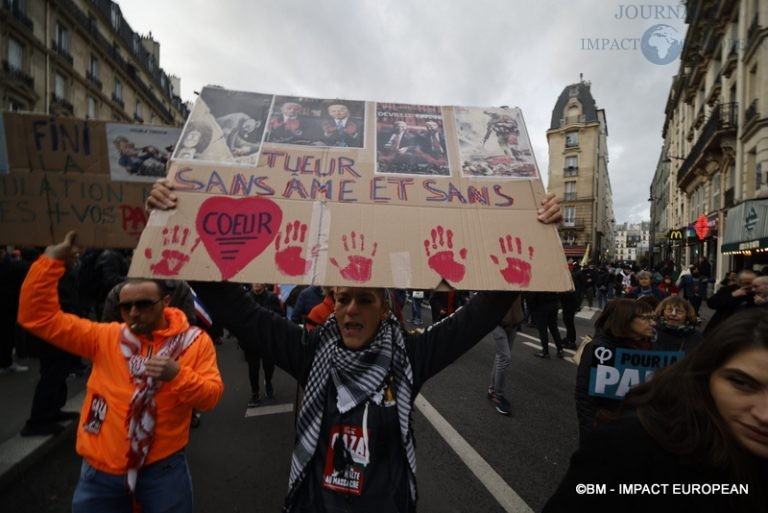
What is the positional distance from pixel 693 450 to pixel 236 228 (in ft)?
5.03

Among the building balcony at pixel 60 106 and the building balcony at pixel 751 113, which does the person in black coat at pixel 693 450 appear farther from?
the building balcony at pixel 60 106

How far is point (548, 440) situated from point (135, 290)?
3.89 metres

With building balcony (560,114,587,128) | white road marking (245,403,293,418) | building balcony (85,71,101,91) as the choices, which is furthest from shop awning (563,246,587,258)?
building balcony (85,71,101,91)

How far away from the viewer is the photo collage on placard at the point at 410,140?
4.85 feet

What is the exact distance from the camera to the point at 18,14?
1781 cm

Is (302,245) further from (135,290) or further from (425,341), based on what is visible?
(135,290)

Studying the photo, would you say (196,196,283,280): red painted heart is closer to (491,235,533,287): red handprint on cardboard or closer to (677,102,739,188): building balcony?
(491,235,533,287): red handprint on cardboard

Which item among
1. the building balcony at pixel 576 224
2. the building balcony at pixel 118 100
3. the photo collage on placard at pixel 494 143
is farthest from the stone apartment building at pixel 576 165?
the photo collage on placard at pixel 494 143

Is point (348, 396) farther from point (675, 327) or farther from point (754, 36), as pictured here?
point (754, 36)

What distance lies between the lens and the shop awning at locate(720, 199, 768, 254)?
1113 centimetres

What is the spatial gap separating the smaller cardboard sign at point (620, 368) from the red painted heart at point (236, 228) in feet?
8.03

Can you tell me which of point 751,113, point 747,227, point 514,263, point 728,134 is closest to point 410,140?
point 514,263

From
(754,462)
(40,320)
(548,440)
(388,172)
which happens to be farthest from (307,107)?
(548,440)

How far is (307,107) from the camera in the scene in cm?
157
